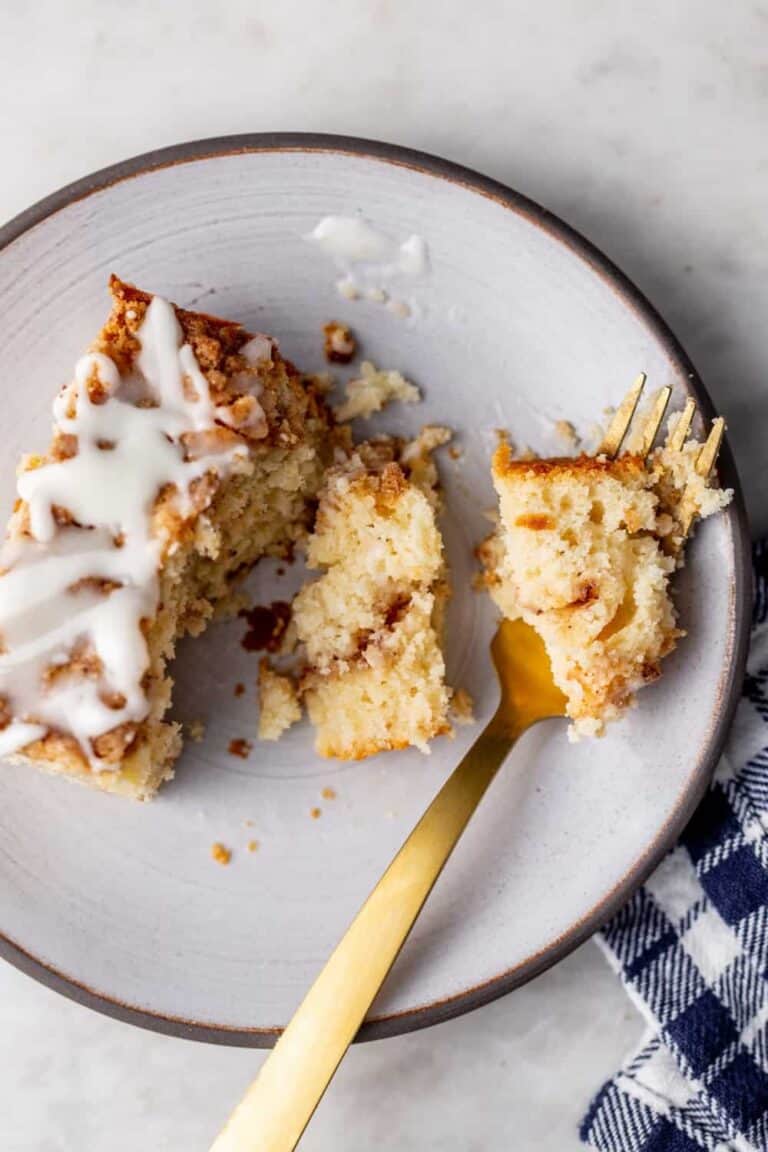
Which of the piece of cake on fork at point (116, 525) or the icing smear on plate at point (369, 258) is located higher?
the icing smear on plate at point (369, 258)

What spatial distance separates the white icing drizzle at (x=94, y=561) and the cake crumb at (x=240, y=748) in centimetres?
54

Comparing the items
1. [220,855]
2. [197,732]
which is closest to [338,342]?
[197,732]

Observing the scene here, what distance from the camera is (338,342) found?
2.94 meters

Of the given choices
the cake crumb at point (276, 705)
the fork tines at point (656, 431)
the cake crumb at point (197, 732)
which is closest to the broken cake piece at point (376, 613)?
the cake crumb at point (276, 705)

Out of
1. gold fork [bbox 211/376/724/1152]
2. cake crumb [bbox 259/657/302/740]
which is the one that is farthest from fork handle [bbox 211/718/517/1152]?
cake crumb [bbox 259/657/302/740]

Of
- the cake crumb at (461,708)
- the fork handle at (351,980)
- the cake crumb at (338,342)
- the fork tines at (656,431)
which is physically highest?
the cake crumb at (338,342)

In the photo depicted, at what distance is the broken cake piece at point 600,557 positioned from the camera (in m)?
2.63

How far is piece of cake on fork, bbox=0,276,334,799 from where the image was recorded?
8.00 ft

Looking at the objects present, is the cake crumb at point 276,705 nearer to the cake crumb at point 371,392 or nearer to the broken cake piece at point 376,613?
the broken cake piece at point 376,613

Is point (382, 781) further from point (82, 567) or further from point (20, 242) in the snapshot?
point (20, 242)

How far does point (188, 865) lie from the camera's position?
2920 millimetres

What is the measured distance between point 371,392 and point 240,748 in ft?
3.39

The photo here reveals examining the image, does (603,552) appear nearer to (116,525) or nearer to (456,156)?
(116,525)

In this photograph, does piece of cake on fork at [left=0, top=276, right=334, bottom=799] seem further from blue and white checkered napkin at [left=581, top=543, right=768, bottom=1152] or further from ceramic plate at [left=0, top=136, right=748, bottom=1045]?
blue and white checkered napkin at [left=581, top=543, right=768, bottom=1152]
